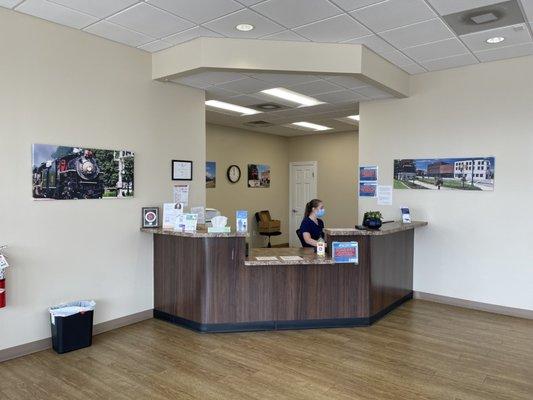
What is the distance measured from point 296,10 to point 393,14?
2.84 ft

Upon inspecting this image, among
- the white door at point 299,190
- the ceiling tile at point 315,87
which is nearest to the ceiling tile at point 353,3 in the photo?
the ceiling tile at point 315,87

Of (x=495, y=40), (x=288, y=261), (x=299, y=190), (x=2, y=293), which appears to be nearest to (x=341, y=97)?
(x=495, y=40)

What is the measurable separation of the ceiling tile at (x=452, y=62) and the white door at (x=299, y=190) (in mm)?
4815

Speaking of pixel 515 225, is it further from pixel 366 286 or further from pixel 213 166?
pixel 213 166

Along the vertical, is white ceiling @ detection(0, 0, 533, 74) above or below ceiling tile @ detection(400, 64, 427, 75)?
below

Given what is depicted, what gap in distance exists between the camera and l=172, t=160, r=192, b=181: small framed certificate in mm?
4814

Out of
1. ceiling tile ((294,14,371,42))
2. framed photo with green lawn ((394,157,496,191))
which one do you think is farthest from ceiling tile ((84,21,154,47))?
framed photo with green lawn ((394,157,496,191))

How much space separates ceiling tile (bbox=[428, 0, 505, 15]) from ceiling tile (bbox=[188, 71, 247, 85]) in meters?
2.07

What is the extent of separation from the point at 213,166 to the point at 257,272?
4.42 meters

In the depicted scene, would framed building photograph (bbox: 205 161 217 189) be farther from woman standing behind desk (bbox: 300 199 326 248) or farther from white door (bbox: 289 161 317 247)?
woman standing behind desk (bbox: 300 199 326 248)

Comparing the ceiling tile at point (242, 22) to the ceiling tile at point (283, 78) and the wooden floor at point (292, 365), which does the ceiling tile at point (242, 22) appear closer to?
the ceiling tile at point (283, 78)

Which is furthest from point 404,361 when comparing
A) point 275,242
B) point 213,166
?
point 275,242

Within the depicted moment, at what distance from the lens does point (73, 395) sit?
2910mm

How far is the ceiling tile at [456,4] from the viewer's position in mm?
3346
